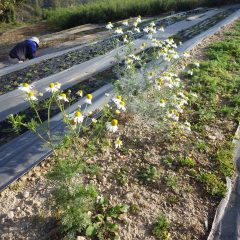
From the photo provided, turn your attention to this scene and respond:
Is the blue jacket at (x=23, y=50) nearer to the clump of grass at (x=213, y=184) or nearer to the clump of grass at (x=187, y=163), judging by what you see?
the clump of grass at (x=187, y=163)

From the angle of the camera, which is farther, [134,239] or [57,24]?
[57,24]

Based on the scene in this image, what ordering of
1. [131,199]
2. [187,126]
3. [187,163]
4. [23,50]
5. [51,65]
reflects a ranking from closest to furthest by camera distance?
1. [131,199]
2. [187,163]
3. [187,126]
4. [51,65]
5. [23,50]

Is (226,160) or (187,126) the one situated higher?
(187,126)

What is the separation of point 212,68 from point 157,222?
359cm

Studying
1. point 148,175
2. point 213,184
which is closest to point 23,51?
point 148,175

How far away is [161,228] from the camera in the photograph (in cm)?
251

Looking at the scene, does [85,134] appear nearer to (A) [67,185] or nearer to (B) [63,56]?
(A) [67,185]

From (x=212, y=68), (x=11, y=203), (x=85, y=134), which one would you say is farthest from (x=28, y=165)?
(x=212, y=68)

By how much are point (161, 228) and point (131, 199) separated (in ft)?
1.22

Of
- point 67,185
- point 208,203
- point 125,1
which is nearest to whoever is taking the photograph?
point 67,185

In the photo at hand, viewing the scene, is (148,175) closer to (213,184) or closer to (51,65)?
(213,184)

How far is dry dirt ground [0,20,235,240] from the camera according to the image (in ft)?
8.08

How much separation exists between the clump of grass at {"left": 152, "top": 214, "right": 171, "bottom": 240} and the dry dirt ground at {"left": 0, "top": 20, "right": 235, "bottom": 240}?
0.04 metres

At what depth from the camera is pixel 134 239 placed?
2.43m
